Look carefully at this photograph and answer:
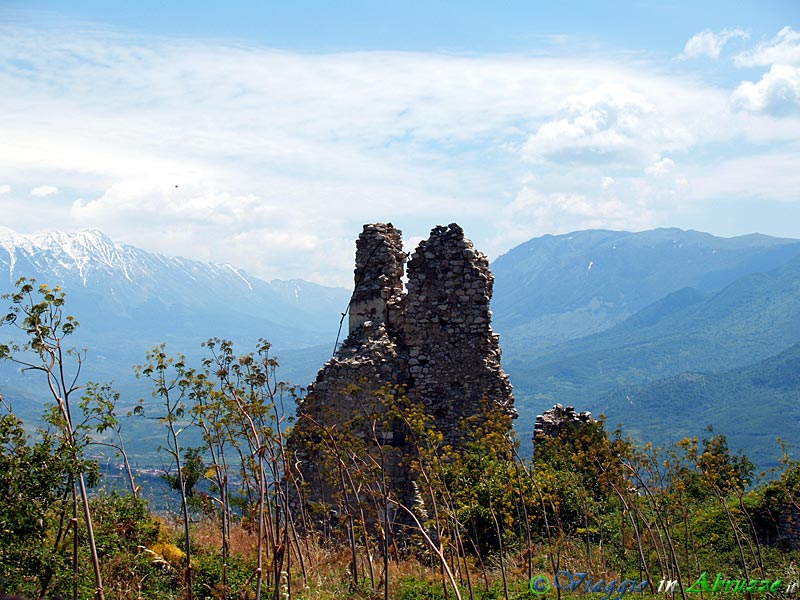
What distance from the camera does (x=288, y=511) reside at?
32.1ft

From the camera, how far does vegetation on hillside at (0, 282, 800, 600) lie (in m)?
8.47

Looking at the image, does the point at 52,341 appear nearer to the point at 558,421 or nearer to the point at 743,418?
the point at 558,421

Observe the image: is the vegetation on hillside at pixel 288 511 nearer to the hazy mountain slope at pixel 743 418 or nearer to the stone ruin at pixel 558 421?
the stone ruin at pixel 558 421

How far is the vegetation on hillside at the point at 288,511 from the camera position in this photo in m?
8.47

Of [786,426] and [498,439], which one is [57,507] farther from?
[786,426]

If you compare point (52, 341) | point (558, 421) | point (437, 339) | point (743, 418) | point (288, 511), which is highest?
point (52, 341)

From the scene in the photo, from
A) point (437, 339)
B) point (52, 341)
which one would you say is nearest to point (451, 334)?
point (437, 339)

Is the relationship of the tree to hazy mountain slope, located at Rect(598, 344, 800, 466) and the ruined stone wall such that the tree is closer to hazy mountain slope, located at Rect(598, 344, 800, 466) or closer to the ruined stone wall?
the ruined stone wall

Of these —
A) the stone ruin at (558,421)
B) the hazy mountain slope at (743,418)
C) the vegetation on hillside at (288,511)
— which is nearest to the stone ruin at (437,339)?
the vegetation on hillside at (288,511)

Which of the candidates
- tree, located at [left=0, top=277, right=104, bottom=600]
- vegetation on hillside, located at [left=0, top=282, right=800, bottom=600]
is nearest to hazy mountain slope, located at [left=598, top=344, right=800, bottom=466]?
vegetation on hillside, located at [left=0, top=282, right=800, bottom=600]

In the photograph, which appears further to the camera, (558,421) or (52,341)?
(558,421)

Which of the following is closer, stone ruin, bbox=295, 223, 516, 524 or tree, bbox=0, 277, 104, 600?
tree, bbox=0, 277, 104, 600

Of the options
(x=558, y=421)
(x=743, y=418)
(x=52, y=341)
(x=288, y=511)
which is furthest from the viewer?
(x=743, y=418)

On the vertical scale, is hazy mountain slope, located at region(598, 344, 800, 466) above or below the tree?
below
